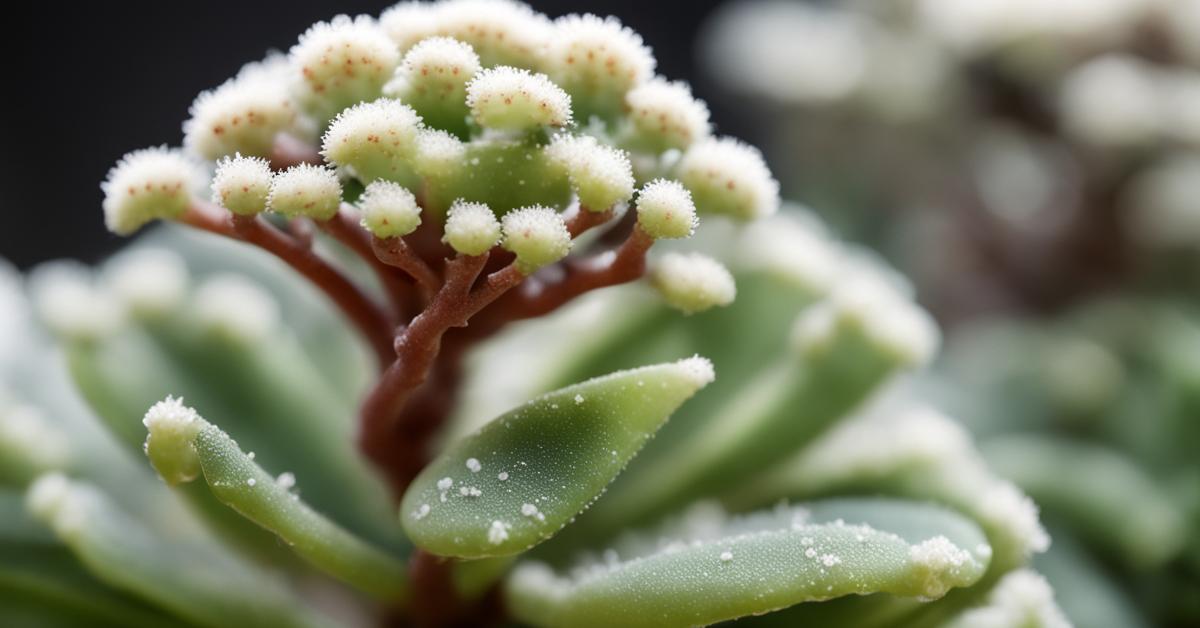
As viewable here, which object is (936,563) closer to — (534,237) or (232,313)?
(534,237)

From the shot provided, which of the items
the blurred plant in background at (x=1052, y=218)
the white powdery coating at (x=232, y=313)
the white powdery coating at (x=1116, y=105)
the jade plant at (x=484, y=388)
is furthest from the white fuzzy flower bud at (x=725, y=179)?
the white powdery coating at (x=1116, y=105)

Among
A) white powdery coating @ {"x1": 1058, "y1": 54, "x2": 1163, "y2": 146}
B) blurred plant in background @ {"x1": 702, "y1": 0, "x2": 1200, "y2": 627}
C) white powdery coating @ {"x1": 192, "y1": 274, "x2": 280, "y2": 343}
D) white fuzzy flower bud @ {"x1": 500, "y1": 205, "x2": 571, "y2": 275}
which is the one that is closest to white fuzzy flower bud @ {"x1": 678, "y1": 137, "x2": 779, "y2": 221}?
white fuzzy flower bud @ {"x1": 500, "y1": 205, "x2": 571, "y2": 275}

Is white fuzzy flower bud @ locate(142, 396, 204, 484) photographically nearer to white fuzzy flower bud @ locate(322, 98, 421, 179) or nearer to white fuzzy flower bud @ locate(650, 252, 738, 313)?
white fuzzy flower bud @ locate(322, 98, 421, 179)

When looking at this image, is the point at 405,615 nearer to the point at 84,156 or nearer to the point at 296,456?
the point at 296,456

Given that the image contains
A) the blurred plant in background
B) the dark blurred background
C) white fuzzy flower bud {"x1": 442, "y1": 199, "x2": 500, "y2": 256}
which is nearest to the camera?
white fuzzy flower bud {"x1": 442, "y1": 199, "x2": 500, "y2": 256}

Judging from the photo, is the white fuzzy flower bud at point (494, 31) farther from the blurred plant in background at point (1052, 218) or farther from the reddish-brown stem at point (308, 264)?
the blurred plant in background at point (1052, 218)

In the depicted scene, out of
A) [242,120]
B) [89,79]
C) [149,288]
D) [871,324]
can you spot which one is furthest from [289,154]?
[89,79]

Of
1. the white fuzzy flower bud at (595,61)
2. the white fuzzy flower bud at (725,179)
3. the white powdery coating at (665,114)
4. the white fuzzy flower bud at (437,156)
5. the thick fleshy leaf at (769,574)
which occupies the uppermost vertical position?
the white fuzzy flower bud at (595,61)
